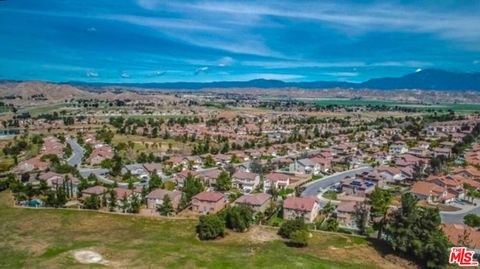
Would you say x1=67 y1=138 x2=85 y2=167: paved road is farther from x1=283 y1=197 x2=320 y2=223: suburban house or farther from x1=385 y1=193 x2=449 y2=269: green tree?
x1=385 y1=193 x2=449 y2=269: green tree

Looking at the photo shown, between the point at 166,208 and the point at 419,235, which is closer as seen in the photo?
the point at 419,235

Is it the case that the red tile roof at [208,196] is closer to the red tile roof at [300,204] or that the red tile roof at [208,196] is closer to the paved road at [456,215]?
the red tile roof at [300,204]

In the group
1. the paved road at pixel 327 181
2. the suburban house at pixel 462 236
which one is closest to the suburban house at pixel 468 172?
the paved road at pixel 327 181

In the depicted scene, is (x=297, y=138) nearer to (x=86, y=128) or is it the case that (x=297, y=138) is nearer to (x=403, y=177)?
(x=403, y=177)

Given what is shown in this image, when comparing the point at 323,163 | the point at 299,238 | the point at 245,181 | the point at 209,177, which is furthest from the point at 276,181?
the point at 299,238

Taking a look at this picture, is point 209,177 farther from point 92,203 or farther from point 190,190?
point 92,203

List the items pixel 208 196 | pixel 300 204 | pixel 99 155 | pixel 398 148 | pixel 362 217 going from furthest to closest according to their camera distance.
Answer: pixel 398 148 → pixel 99 155 → pixel 208 196 → pixel 300 204 → pixel 362 217
